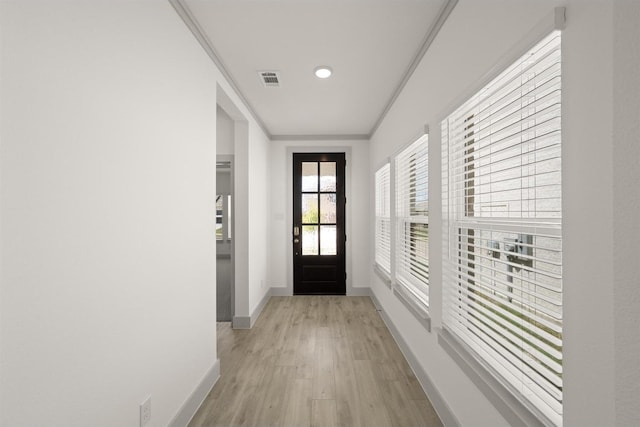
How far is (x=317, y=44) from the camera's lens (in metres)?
2.26

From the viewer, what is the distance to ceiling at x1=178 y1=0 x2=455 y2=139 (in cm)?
187

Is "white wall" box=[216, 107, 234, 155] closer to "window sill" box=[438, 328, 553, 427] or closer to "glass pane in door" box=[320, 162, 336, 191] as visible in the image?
"glass pane in door" box=[320, 162, 336, 191]

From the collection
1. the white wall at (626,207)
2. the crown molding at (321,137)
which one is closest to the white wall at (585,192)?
the white wall at (626,207)

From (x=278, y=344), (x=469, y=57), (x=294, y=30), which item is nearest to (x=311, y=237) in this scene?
(x=278, y=344)

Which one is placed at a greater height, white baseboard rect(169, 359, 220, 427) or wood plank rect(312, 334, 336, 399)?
white baseboard rect(169, 359, 220, 427)

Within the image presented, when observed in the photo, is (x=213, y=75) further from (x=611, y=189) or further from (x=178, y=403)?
(x=611, y=189)

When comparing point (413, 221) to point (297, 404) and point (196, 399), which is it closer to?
point (297, 404)

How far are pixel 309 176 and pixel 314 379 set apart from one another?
3138 millimetres

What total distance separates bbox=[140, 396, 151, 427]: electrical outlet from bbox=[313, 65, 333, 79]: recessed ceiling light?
8.29 ft

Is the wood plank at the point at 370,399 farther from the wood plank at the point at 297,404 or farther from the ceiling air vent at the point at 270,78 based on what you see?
the ceiling air vent at the point at 270,78

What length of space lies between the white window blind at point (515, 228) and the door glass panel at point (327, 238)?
3.20m

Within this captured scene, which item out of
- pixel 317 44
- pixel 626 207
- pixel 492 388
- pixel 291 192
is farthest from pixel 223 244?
pixel 626 207

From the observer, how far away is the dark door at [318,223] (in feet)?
16.1

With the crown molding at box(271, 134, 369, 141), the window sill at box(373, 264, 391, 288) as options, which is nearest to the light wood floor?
the window sill at box(373, 264, 391, 288)
